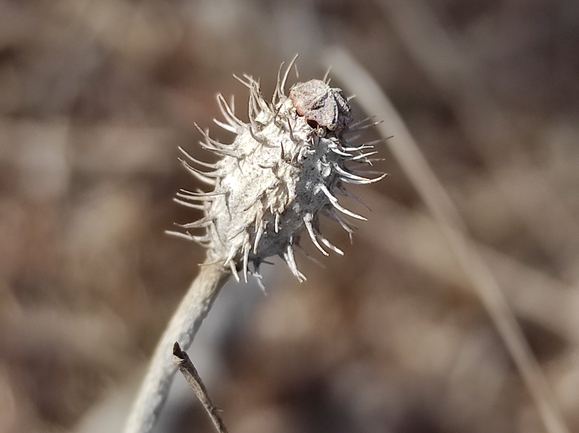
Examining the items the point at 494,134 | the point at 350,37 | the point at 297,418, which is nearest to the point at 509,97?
the point at 494,134

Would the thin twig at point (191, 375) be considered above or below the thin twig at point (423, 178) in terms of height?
below

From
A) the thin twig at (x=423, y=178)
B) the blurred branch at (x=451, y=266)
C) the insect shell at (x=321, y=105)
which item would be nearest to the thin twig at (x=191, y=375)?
the insect shell at (x=321, y=105)

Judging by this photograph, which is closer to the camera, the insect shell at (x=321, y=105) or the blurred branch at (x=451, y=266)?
the insect shell at (x=321, y=105)

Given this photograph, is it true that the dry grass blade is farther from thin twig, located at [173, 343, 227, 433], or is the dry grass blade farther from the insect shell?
thin twig, located at [173, 343, 227, 433]

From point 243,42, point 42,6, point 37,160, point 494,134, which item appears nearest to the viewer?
point 37,160

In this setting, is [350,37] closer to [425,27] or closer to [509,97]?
[425,27]

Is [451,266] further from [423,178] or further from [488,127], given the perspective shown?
[423,178]

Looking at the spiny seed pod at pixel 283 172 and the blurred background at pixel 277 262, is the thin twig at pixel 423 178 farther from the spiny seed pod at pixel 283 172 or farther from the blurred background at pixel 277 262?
the spiny seed pod at pixel 283 172
